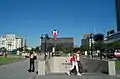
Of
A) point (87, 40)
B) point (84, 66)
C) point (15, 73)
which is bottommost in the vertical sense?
point (15, 73)

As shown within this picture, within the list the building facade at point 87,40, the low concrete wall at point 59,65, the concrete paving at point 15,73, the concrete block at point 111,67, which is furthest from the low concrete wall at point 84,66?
the building facade at point 87,40

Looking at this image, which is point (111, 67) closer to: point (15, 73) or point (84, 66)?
point (84, 66)

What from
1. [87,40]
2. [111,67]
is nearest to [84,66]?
[111,67]

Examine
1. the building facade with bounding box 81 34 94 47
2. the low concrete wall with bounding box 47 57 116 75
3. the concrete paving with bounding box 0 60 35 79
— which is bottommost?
the concrete paving with bounding box 0 60 35 79

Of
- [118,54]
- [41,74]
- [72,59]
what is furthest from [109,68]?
[118,54]

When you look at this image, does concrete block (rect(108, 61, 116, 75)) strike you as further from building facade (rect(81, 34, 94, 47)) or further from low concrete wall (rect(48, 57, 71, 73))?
building facade (rect(81, 34, 94, 47))

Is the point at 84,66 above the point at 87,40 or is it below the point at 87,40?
below

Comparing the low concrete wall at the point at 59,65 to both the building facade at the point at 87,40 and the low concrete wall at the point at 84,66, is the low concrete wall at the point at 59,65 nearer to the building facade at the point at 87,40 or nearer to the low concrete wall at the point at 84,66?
the low concrete wall at the point at 84,66

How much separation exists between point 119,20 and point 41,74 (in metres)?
155

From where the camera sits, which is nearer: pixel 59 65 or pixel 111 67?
pixel 111 67

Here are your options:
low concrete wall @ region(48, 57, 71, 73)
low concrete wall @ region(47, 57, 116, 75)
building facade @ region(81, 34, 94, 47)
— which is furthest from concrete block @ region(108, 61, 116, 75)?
building facade @ region(81, 34, 94, 47)

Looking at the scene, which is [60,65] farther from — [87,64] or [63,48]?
[63,48]

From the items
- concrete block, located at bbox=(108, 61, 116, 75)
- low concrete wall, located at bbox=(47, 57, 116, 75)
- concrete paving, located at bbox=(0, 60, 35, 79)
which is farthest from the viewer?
low concrete wall, located at bbox=(47, 57, 116, 75)

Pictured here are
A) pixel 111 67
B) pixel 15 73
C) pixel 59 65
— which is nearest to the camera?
pixel 111 67
